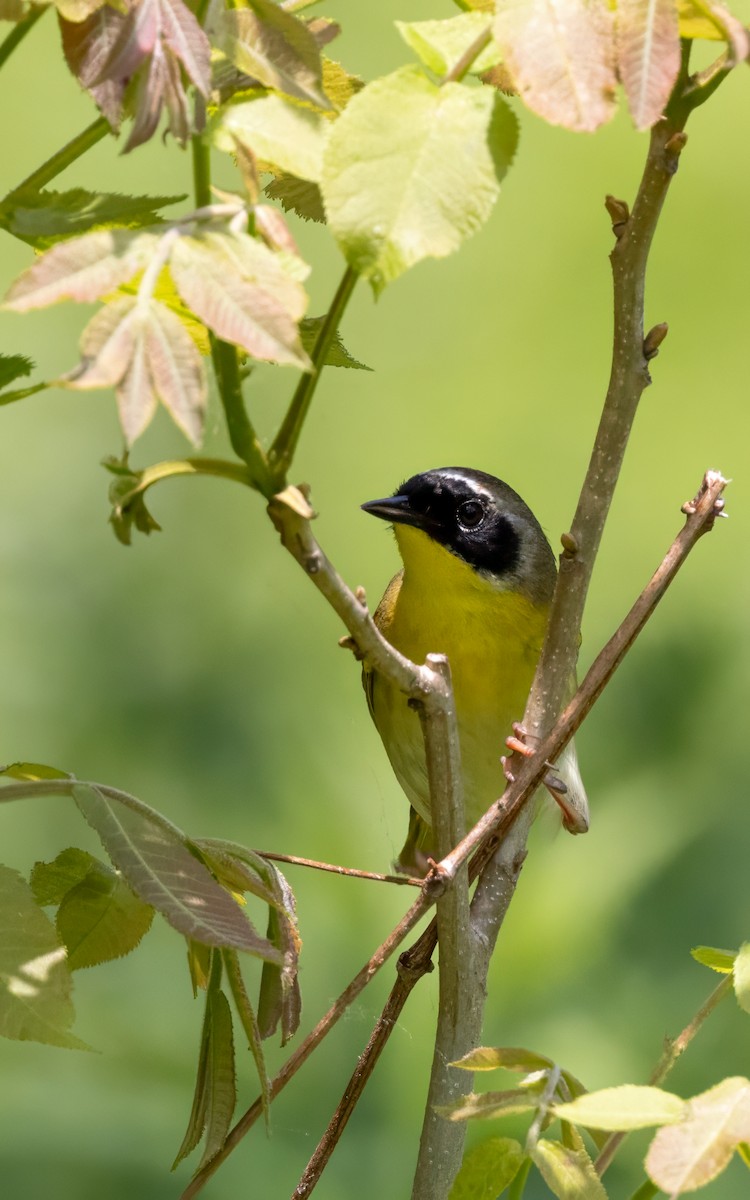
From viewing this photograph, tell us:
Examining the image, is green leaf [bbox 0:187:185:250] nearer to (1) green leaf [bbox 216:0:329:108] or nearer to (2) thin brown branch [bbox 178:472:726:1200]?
(1) green leaf [bbox 216:0:329:108]

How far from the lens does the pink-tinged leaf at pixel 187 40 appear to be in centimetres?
37

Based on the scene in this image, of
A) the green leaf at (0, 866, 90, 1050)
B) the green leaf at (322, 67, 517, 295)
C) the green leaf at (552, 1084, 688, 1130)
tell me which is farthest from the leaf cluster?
the green leaf at (322, 67, 517, 295)

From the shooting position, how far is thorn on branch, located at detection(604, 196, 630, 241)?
0.53 metres

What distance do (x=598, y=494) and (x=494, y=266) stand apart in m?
1.39

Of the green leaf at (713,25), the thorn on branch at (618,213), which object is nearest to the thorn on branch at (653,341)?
the thorn on branch at (618,213)

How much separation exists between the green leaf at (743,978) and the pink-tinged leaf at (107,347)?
310 millimetres

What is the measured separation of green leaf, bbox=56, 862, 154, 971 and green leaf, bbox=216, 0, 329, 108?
30 centimetres

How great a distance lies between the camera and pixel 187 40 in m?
0.38

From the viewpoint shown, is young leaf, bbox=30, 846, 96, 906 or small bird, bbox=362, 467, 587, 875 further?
small bird, bbox=362, 467, 587, 875

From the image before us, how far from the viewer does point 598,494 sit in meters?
0.57

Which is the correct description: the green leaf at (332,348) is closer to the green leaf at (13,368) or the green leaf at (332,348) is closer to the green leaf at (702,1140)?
the green leaf at (13,368)

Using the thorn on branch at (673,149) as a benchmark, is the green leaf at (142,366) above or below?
below

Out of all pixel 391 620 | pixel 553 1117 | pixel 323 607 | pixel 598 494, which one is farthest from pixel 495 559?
pixel 553 1117

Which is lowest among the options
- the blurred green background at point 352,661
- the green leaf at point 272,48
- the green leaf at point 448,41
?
the blurred green background at point 352,661
